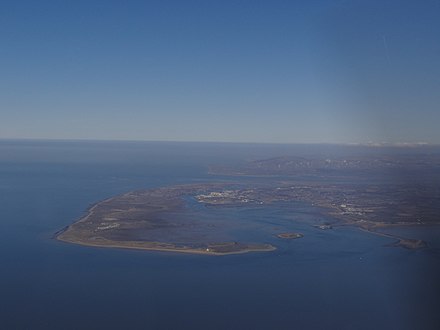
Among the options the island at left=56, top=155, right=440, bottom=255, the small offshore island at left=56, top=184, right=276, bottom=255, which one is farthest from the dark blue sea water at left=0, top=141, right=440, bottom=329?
the island at left=56, top=155, right=440, bottom=255

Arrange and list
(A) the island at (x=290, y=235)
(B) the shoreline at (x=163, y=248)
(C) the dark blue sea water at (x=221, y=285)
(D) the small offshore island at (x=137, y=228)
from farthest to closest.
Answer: (A) the island at (x=290, y=235)
(D) the small offshore island at (x=137, y=228)
(B) the shoreline at (x=163, y=248)
(C) the dark blue sea water at (x=221, y=285)

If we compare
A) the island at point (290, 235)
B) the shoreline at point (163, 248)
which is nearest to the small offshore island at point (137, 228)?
the shoreline at point (163, 248)

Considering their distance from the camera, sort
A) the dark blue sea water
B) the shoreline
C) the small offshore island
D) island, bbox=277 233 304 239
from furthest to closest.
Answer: island, bbox=277 233 304 239, the small offshore island, the shoreline, the dark blue sea water

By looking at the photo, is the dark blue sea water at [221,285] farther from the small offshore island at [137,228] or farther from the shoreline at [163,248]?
the small offshore island at [137,228]

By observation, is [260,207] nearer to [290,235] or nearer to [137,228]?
[290,235]

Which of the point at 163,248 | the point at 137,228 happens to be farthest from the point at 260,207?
the point at 163,248

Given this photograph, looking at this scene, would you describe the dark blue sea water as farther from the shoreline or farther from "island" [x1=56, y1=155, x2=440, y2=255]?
"island" [x1=56, y1=155, x2=440, y2=255]

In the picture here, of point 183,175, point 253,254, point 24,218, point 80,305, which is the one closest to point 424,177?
point 253,254

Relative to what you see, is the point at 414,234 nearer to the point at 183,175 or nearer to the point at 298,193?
the point at 298,193

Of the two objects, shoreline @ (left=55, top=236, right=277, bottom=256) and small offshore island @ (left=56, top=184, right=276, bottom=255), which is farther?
small offshore island @ (left=56, top=184, right=276, bottom=255)
